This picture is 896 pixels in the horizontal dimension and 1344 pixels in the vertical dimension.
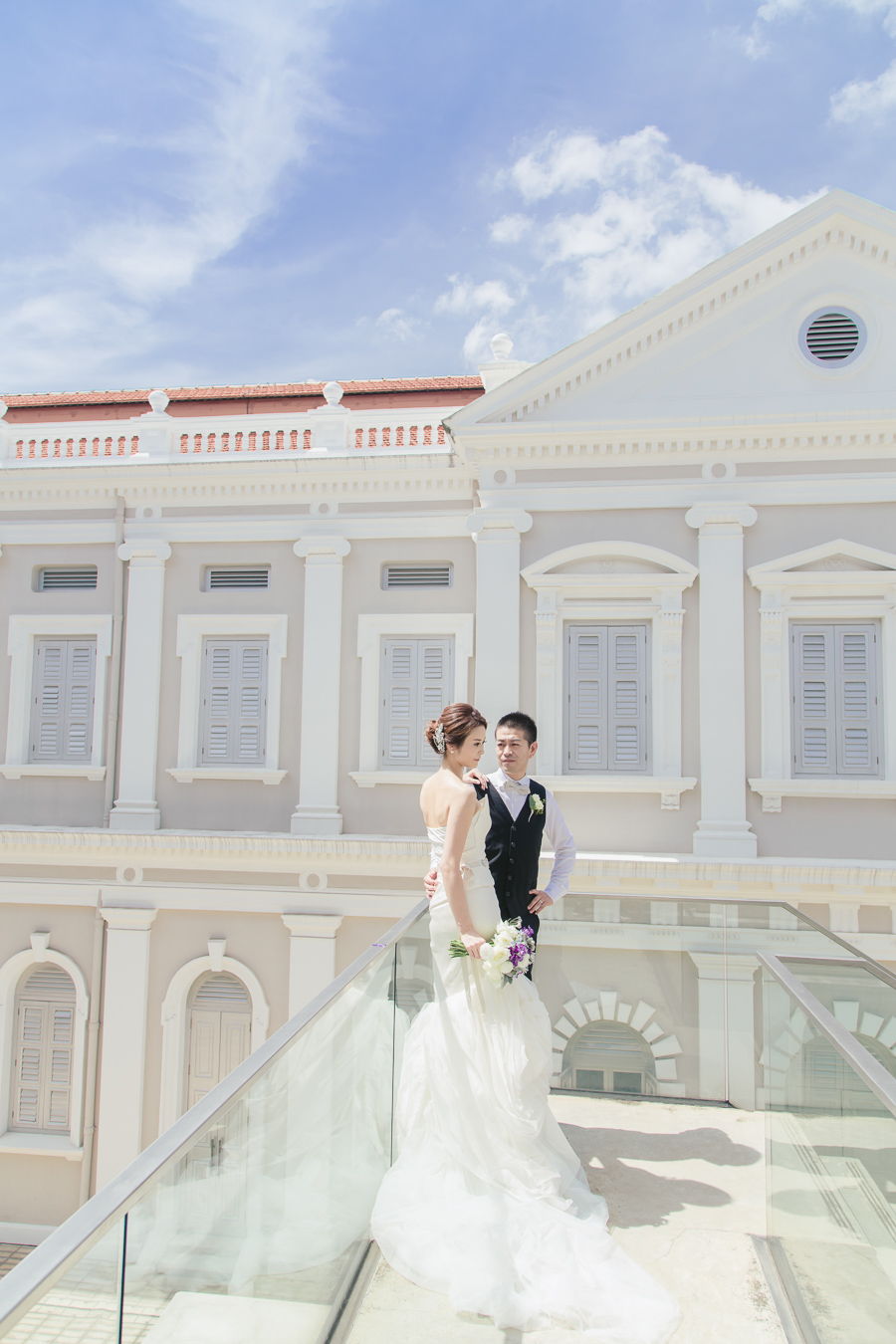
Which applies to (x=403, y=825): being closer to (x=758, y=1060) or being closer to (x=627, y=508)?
(x=627, y=508)

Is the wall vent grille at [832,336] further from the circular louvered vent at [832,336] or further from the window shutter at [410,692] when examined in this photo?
the window shutter at [410,692]

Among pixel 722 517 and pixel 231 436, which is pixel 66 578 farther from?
pixel 722 517

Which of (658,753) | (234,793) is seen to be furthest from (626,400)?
(234,793)

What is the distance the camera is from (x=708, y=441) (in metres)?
11.4

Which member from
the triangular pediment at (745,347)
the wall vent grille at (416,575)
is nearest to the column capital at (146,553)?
the wall vent grille at (416,575)

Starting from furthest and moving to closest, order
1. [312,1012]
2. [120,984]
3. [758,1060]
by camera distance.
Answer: [120,984]
[758,1060]
[312,1012]

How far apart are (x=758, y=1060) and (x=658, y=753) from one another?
5784 mm

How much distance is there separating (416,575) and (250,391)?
6.07 metres

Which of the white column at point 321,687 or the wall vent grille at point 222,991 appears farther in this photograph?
the wall vent grille at point 222,991

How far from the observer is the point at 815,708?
11.3 metres

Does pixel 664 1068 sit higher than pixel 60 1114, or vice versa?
pixel 664 1068

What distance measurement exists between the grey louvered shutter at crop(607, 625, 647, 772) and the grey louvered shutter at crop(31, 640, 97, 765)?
288 inches

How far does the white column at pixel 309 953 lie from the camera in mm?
12297

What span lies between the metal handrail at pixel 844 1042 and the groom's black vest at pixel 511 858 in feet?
4.03
